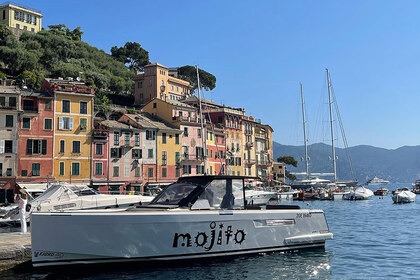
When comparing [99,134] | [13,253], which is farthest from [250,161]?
[13,253]

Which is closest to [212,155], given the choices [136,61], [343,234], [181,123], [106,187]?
[181,123]

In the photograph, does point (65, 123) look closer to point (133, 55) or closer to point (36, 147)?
point (36, 147)

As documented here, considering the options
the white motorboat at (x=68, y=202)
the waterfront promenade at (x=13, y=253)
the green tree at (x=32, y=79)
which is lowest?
the waterfront promenade at (x=13, y=253)

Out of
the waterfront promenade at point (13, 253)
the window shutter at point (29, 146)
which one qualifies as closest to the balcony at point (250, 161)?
the window shutter at point (29, 146)

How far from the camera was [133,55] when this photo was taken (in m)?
128

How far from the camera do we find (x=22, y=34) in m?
103

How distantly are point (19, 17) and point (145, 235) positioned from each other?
11427 centimetres

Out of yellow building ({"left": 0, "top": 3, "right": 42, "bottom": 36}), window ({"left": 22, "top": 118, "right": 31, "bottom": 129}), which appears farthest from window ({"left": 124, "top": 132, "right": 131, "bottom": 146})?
yellow building ({"left": 0, "top": 3, "right": 42, "bottom": 36})

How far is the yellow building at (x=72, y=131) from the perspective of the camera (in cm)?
5531

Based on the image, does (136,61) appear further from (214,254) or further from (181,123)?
(214,254)

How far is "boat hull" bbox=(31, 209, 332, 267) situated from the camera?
1522 centimetres

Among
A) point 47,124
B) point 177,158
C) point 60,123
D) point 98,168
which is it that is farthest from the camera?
point 177,158

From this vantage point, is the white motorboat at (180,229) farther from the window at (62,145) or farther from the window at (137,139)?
the window at (137,139)

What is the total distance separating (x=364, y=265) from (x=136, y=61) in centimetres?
11626
